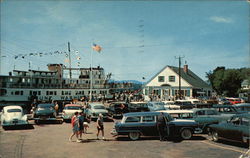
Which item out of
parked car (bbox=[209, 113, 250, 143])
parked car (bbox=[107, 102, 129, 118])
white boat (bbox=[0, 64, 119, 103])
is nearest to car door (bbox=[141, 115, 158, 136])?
parked car (bbox=[209, 113, 250, 143])

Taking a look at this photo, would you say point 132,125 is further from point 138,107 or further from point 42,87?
point 42,87

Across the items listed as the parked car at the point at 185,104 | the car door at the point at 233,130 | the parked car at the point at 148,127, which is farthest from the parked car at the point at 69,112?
the car door at the point at 233,130

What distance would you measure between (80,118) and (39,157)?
11.8 feet

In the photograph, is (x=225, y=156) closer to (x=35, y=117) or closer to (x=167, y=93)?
(x=35, y=117)

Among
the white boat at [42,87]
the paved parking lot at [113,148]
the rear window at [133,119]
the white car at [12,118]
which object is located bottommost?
the paved parking lot at [113,148]

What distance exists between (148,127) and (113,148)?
2705mm

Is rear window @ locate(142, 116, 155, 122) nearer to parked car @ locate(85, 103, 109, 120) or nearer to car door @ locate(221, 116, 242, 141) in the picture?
car door @ locate(221, 116, 242, 141)

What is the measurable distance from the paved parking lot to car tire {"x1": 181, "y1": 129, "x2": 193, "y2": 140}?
299mm

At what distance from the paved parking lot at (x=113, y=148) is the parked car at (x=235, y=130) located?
1.43 ft

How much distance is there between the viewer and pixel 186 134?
12.1 meters

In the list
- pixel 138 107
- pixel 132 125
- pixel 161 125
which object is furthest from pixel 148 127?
pixel 138 107

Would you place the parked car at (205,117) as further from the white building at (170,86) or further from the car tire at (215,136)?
the white building at (170,86)

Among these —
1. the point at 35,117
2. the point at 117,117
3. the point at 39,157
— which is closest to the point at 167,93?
the point at 117,117

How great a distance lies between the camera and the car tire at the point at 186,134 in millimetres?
12039
